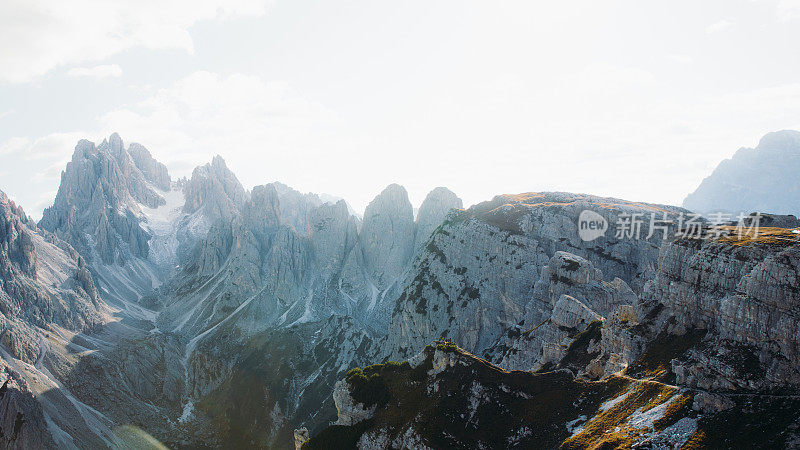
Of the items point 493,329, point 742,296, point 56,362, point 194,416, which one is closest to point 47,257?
point 56,362

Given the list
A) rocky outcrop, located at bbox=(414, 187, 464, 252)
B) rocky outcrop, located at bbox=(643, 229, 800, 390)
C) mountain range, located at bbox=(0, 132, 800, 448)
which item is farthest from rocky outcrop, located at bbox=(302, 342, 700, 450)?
rocky outcrop, located at bbox=(414, 187, 464, 252)

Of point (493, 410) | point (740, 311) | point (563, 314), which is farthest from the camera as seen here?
point (563, 314)

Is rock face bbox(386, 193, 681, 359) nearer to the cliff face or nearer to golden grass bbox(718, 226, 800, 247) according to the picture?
the cliff face

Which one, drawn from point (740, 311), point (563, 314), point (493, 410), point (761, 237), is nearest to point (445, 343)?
point (493, 410)

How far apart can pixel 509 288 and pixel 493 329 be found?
11.6 m

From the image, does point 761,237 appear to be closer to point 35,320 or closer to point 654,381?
point 654,381

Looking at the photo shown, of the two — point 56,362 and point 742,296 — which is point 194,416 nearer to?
point 56,362

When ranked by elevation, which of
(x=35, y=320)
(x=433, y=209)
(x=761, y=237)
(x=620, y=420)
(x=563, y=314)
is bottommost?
(x=35, y=320)

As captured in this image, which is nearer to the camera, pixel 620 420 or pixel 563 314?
pixel 620 420

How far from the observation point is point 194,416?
11869cm

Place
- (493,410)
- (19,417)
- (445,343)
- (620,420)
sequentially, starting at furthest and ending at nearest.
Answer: (19,417)
(445,343)
(493,410)
(620,420)

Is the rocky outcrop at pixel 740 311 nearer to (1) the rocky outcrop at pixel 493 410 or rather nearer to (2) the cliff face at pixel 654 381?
(2) the cliff face at pixel 654 381

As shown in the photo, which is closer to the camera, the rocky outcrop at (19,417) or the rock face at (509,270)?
the rocky outcrop at (19,417)

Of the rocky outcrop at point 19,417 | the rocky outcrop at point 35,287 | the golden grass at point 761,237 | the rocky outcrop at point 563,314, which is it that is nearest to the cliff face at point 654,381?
the golden grass at point 761,237
